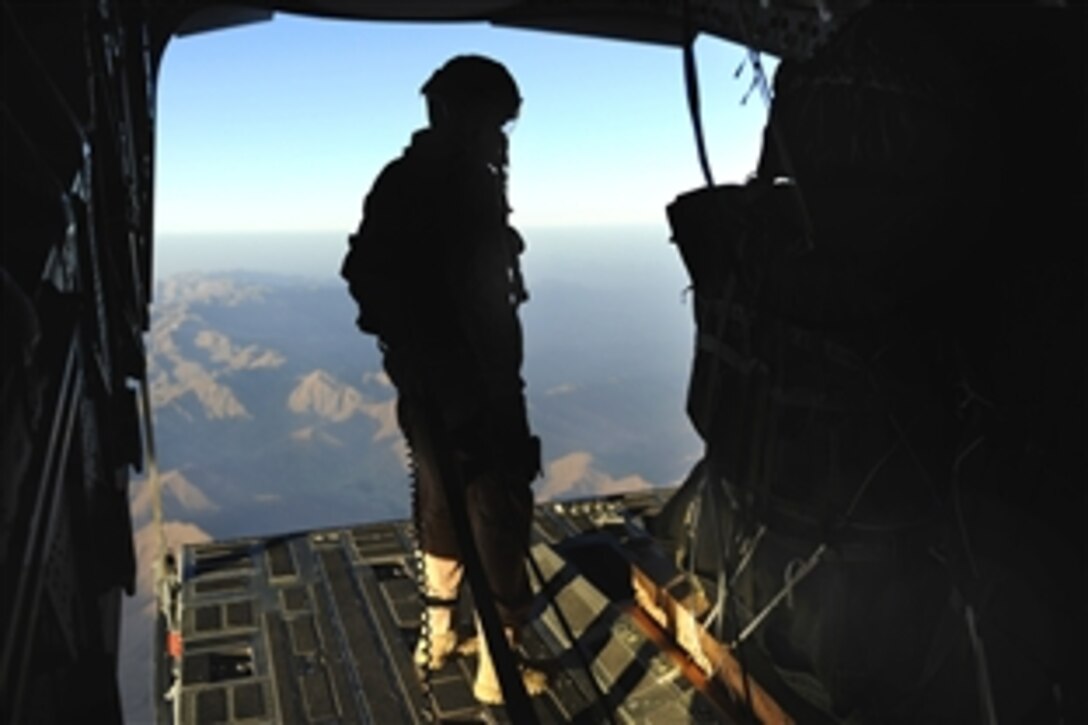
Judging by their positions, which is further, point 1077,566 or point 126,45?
point 126,45

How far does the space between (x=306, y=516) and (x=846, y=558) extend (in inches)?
7589

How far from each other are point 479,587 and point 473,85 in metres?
2.02

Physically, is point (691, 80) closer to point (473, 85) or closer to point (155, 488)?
point (473, 85)

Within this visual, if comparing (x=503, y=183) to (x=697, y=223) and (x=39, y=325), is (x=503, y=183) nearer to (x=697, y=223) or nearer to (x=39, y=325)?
(x=697, y=223)

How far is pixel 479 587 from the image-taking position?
1891mm

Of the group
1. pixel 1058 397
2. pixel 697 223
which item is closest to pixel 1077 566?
pixel 1058 397

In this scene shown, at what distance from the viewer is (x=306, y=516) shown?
187m

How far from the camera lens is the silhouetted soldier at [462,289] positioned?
124 inches

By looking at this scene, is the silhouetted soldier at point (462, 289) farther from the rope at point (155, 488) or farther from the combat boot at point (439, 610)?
the rope at point (155, 488)

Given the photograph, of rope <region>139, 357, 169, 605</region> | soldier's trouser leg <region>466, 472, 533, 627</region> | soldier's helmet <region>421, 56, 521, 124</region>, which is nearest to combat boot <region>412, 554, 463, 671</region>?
soldier's trouser leg <region>466, 472, 533, 627</region>

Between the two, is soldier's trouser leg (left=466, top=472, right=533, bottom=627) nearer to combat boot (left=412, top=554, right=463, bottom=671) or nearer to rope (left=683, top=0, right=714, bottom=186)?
combat boot (left=412, top=554, right=463, bottom=671)

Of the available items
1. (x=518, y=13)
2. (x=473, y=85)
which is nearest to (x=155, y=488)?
(x=473, y=85)

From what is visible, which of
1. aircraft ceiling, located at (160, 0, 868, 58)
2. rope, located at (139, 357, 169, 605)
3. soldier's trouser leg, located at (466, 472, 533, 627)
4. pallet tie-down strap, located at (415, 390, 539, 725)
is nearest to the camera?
pallet tie-down strap, located at (415, 390, 539, 725)

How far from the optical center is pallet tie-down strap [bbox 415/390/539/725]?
162 centimetres
